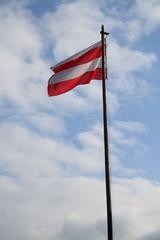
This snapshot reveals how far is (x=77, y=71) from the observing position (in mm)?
24453

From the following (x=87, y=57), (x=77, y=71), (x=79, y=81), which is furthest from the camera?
(x=87, y=57)

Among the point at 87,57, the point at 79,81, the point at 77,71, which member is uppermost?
the point at 87,57

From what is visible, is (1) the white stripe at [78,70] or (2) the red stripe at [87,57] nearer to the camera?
(1) the white stripe at [78,70]

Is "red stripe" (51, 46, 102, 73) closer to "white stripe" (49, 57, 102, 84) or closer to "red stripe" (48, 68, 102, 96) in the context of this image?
"white stripe" (49, 57, 102, 84)

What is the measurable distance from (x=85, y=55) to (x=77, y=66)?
0.73 metres

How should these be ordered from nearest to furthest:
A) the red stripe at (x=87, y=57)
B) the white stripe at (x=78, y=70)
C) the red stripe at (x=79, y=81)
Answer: the red stripe at (x=79, y=81) < the white stripe at (x=78, y=70) < the red stripe at (x=87, y=57)

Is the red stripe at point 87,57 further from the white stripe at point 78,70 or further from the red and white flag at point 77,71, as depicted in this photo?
the white stripe at point 78,70

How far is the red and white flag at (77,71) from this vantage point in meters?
24.3

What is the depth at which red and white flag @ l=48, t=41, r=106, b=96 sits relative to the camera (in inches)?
957

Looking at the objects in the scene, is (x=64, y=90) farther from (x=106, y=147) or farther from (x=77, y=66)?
(x=106, y=147)

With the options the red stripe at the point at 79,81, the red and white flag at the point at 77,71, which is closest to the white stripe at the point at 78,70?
the red and white flag at the point at 77,71

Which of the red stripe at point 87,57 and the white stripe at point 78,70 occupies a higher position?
the red stripe at point 87,57

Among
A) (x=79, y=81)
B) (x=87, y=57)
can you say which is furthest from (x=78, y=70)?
(x=87, y=57)

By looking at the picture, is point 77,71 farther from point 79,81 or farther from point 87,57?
point 87,57
